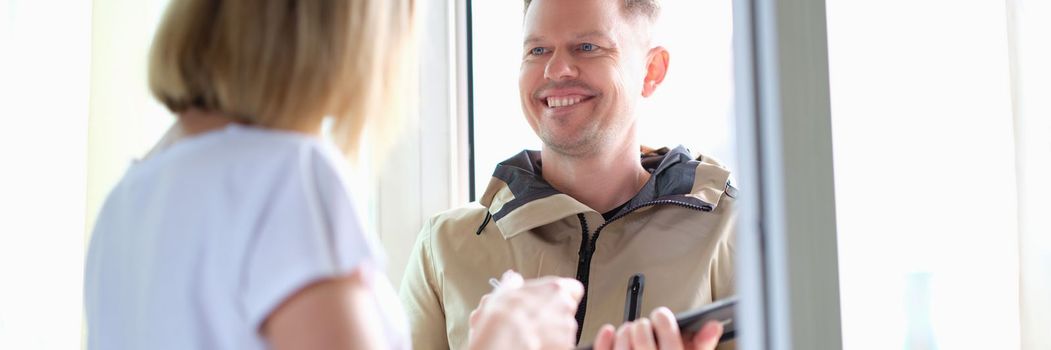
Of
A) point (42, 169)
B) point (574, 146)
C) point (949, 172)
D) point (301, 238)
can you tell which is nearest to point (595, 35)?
point (574, 146)

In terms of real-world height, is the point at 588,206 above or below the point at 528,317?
above

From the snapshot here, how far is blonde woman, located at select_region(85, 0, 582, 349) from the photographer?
55 cm

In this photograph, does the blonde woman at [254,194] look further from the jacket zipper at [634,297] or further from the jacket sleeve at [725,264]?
the jacket sleeve at [725,264]

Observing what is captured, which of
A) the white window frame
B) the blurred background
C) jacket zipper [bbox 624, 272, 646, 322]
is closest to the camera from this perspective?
the white window frame

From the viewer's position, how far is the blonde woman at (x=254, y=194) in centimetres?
55

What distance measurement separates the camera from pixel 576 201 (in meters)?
1.43

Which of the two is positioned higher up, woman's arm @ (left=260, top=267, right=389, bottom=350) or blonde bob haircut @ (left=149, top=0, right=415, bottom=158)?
blonde bob haircut @ (left=149, top=0, right=415, bottom=158)

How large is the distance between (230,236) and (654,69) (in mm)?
1167

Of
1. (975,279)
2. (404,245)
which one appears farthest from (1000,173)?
(404,245)

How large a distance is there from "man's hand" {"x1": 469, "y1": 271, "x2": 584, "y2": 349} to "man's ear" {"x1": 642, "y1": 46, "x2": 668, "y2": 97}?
657 millimetres

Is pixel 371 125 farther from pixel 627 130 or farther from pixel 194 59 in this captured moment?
pixel 627 130

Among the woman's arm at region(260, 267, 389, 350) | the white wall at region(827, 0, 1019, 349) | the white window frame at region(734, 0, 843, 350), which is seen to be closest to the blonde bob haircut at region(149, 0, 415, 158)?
the woman's arm at region(260, 267, 389, 350)

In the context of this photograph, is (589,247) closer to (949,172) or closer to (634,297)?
(634,297)

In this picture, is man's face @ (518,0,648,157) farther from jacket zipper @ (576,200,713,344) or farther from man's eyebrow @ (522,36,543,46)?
jacket zipper @ (576,200,713,344)
